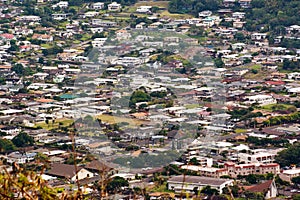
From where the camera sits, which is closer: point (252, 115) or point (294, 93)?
point (252, 115)

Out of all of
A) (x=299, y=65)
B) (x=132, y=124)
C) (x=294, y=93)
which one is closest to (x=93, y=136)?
(x=132, y=124)

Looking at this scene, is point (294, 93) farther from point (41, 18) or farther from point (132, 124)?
point (41, 18)

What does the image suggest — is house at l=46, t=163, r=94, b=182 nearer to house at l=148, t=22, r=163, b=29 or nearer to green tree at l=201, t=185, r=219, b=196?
green tree at l=201, t=185, r=219, b=196

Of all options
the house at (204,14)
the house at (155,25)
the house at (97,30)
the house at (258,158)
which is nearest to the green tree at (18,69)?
the house at (97,30)

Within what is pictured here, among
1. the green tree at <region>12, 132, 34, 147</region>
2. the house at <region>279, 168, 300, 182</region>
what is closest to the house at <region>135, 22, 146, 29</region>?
the green tree at <region>12, 132, 34, 147</region>

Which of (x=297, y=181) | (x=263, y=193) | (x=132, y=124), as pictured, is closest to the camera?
(x=263, y=193)

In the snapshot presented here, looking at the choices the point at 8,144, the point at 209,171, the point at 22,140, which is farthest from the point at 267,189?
the point at 22,140

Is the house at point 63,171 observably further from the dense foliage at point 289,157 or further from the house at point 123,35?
the house at point 123,35
